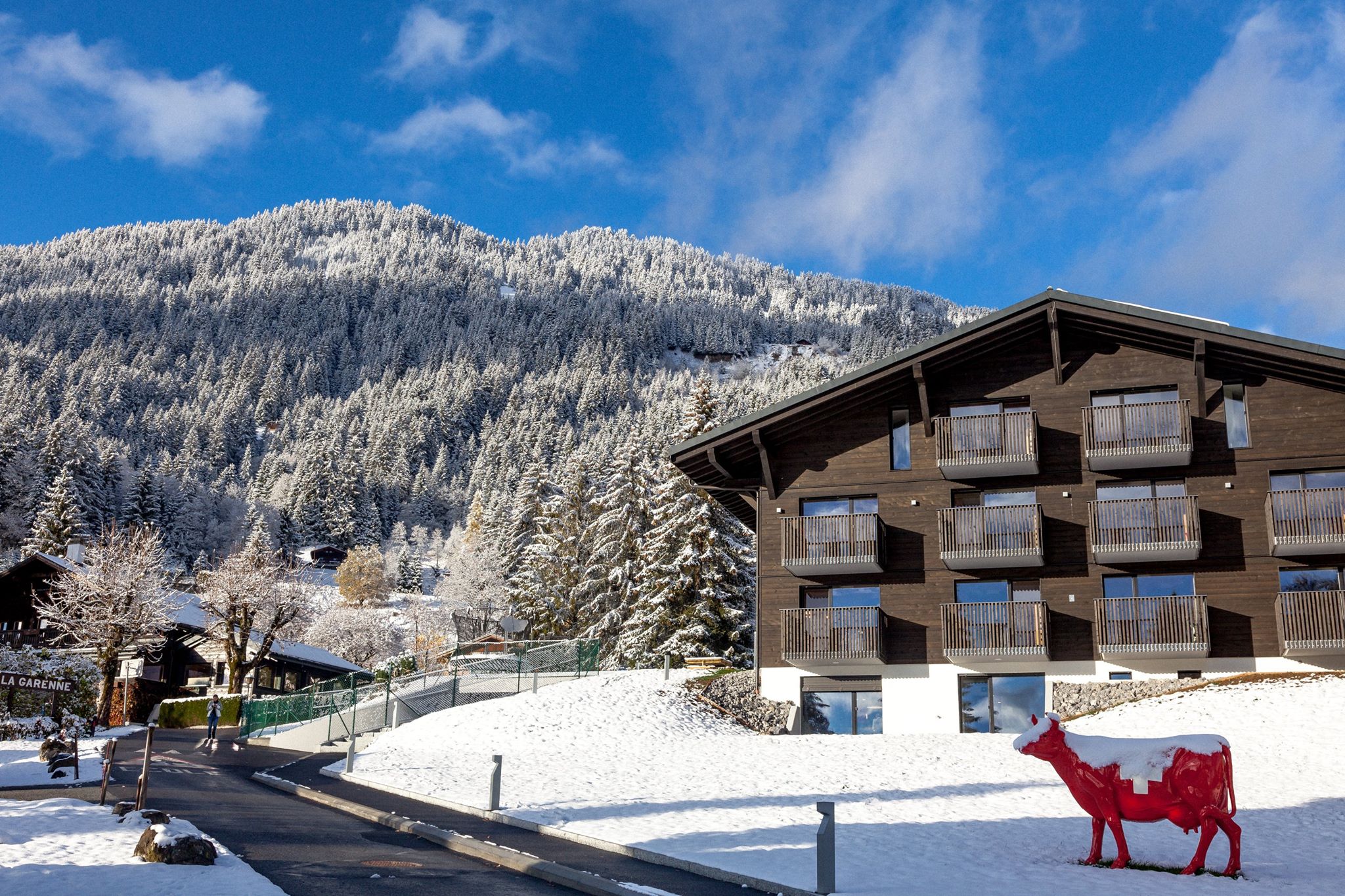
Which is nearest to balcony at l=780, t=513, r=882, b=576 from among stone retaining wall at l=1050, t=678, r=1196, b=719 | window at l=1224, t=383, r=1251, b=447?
stone retaining wall at l=1050, t=678, r=1196, b=719

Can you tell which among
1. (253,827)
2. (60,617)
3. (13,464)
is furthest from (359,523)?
(253,827)

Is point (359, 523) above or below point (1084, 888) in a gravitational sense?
above

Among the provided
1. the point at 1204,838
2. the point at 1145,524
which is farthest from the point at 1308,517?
the point at 1204,838

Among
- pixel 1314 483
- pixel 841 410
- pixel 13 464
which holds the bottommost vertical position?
pixel 1314 483

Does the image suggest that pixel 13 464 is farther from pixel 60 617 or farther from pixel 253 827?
pixel 253 827

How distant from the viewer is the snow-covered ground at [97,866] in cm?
1121

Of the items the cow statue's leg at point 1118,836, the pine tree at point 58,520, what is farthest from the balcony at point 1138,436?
the pine tree at point 58,520

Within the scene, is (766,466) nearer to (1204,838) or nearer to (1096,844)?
(1096,844)

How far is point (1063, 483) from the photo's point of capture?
29.6 meters

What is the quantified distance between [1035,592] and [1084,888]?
691 inches

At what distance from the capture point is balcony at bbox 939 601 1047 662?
27.9m

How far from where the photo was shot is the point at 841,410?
104 ft

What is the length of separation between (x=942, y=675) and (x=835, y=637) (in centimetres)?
307

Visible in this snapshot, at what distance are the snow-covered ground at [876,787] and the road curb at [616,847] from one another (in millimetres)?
262
